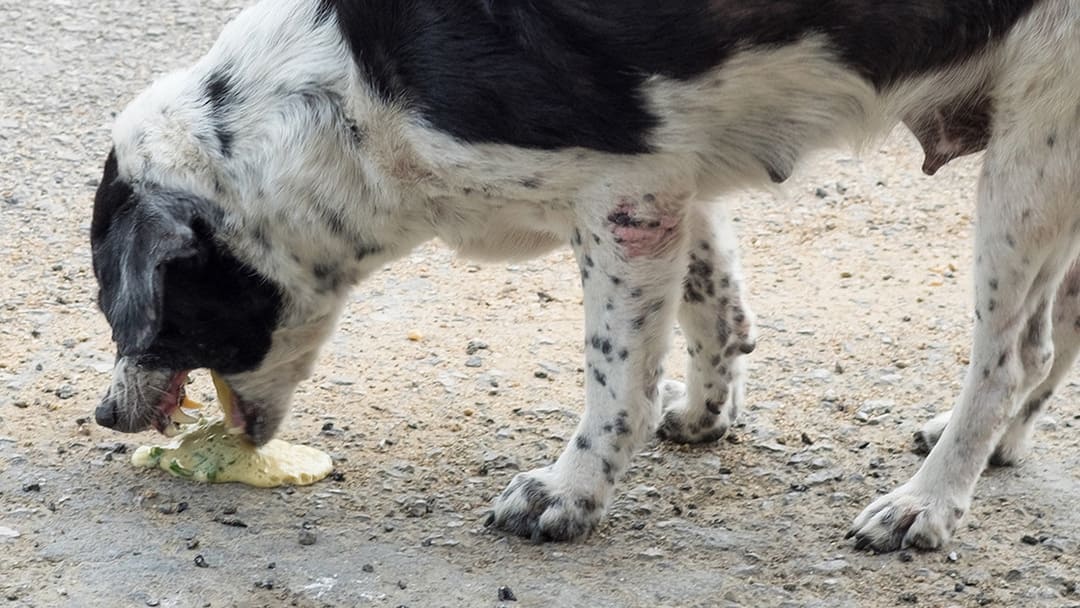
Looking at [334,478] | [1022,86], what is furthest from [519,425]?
[1022,86]

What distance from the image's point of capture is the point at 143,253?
14.1 ft

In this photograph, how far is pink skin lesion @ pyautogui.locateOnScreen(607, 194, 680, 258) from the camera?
4168mm

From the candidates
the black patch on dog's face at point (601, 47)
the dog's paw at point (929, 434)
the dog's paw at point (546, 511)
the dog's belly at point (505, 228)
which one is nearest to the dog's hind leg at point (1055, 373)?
the dog's paw at point (929, 434)

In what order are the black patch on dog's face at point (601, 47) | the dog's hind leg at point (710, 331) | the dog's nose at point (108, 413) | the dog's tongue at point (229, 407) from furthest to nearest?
the dog's hind leg at point (710, 331)
the dog's tongue at point (229, 407)
the dog's nose at point (108, 413)
the black patch on dog's face at point (601, 47)

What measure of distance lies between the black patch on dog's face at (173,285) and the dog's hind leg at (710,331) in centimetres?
123

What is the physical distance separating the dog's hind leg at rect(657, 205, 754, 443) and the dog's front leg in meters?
0.50


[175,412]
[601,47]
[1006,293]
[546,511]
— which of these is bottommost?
[546,511]

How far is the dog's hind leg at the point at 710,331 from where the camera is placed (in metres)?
4.83

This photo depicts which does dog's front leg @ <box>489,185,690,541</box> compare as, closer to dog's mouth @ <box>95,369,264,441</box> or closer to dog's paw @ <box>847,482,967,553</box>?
dog's paw @ <box>847,482,967,553</box>

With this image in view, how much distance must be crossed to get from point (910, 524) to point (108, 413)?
223 centimetres

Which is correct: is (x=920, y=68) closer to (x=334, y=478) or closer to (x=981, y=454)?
(x=981, y=454)

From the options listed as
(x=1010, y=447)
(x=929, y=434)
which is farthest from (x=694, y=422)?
(x=1010, y=447)

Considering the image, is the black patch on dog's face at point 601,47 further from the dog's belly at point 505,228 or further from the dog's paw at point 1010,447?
the dog's paw at point 1010,447

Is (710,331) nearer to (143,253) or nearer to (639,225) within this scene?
(639,225)
